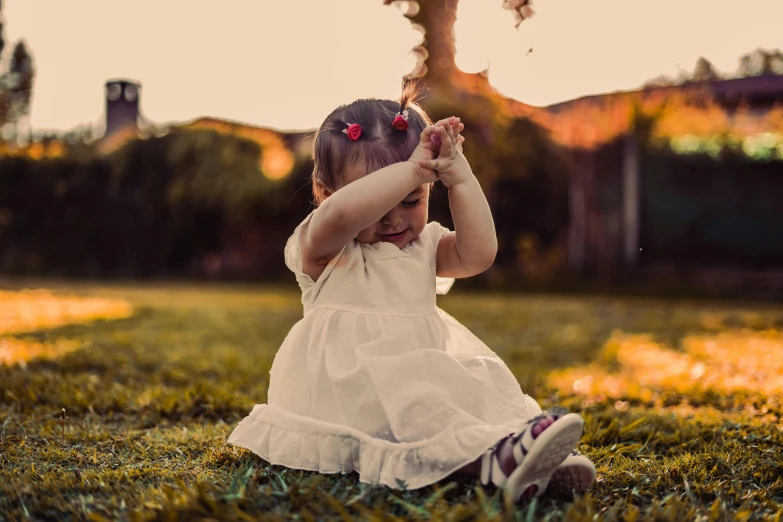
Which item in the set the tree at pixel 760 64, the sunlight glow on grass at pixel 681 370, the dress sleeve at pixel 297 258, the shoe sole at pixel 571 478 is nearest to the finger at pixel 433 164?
the dress sleeve at pixel 297 258

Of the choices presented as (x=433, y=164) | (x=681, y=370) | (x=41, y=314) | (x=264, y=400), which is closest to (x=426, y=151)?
(x=433, y=164)

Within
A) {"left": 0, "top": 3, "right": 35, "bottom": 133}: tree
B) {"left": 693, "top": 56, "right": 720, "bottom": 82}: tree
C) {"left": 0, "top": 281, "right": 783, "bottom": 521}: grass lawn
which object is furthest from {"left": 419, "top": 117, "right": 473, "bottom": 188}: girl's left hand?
{"left": 0, "top": 3, "right": 35, "bottom": 133}: tree

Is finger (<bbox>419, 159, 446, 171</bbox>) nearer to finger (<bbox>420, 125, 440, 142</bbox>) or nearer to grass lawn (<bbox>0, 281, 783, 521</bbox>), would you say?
finger (<bbox>420, 125, 440, 142</bbox>)

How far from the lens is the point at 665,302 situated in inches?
280

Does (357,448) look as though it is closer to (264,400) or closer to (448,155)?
(448,155)

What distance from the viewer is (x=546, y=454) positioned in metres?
1.41

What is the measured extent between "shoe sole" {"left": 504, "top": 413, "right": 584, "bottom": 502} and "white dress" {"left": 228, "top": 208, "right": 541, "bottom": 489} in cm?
11

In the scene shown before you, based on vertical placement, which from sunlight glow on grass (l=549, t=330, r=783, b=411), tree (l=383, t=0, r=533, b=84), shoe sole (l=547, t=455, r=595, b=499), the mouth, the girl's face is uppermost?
tree (l=383, t=0, r=533, b=84)

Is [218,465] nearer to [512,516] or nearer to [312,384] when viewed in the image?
[312,384]

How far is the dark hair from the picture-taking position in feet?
5.70

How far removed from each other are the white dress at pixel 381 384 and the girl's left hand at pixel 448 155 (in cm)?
23

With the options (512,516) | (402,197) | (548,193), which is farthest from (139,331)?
(548,193)

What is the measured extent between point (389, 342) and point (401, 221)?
11.4 inches

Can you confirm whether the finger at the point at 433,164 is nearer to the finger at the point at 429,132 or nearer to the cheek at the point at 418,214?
the finger at the point at 429,132
